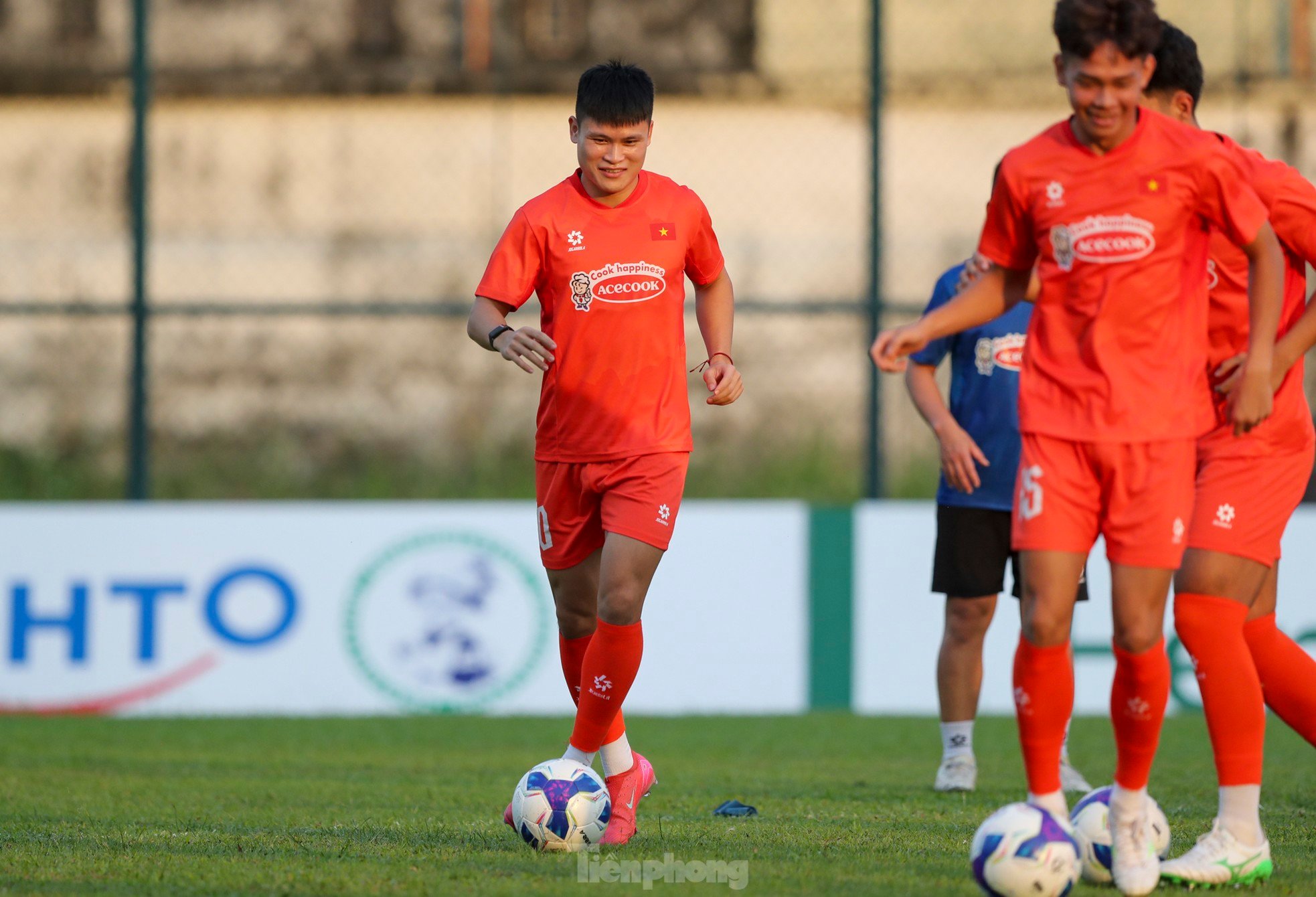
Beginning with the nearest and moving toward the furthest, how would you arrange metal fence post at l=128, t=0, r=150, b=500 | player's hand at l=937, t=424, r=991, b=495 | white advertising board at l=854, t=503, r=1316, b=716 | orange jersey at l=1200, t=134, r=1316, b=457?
1. orange jersey at l=1200, t=134, r=1316, b=457
2. player's hand at l=937, t=424, r=991, b=495
3. white advertising board at l=854, t=503, r=1316, b=716
4. metal fence post at l=128, t=0, r=150, b=500

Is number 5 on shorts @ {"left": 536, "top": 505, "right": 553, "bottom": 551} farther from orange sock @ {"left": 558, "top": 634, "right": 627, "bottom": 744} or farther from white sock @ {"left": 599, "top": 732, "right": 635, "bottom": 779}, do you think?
white sock @ {"left": 599, "top": 732, "right": 635, "bottom": 779}

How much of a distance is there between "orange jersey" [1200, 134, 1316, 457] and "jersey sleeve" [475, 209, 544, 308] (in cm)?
198

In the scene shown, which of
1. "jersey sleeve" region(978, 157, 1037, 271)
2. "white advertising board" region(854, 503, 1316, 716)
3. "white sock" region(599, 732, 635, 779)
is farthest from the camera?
"white advertising board" region(854, 503, 1316, 716)

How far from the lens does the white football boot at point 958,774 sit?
646 centimetres

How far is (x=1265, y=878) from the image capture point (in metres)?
4.34

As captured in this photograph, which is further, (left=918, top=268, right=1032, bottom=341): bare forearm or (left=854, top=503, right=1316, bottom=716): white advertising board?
(left=854, top=503, right=1316, bottom=716): white advertising board

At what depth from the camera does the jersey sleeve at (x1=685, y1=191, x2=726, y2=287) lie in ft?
18.0

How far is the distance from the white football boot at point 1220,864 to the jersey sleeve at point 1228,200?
4.87 ft

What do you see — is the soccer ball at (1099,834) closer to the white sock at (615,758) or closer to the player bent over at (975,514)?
the white sock at (615,758)

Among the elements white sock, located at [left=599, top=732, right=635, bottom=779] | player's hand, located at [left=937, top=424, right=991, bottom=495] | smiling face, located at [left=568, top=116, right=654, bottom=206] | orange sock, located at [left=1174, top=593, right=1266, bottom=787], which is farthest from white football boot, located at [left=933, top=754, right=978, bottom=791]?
→ smiling face, located at [left=568, top=116, right=654, bottom=206]

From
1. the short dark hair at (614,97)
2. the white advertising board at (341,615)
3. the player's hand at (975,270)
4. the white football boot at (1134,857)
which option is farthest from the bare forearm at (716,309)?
the white advertising board at (341,615)

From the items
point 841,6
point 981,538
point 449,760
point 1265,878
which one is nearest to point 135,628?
point 449,760

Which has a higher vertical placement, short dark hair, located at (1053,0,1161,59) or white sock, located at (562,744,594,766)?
short dark hair, located at (1053,0,1161,59)

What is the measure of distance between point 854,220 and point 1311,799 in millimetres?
8576
